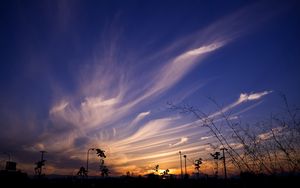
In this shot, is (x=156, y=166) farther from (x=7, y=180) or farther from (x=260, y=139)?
(x=260, y=139)

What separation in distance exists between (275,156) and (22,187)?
148ft

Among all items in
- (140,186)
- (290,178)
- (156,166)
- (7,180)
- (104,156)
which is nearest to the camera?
(290,178)

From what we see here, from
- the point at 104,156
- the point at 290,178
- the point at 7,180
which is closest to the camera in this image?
the point at 290,178

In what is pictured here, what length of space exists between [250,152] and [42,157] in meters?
92.2

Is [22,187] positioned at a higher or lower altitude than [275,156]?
lower

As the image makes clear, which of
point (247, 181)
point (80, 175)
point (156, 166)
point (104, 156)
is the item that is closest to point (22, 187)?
point (104, 156)

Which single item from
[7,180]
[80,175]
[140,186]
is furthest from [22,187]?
[80,175]

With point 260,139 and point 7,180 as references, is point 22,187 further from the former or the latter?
point 260,139

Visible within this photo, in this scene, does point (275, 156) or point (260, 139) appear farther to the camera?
point (260, 139)

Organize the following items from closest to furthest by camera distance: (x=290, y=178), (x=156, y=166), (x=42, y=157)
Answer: (x=290, y=178) → (x=42, y=157) → (x=156, y=166)

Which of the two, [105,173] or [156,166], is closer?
[105,173]

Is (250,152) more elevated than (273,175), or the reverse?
(250,152)

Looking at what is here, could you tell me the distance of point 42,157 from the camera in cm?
8825

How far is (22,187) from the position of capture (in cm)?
4256
